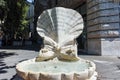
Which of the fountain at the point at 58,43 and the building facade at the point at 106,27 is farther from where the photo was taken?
the building facade at the point at 106,27

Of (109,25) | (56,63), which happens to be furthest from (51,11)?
(109,25)

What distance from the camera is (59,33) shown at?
266 inches

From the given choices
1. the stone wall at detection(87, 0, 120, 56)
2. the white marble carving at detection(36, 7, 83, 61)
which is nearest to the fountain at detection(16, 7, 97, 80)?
the white marble carving at detection(36, 7, 83, 61)

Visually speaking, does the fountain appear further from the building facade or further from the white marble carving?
the building facade

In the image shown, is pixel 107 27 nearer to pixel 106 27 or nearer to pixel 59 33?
pixel 106 27

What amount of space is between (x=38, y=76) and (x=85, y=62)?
5.92ft

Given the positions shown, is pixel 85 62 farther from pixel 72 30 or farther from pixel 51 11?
pixel 51 11

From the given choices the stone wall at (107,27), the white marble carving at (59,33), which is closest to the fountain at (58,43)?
the white marble carving at (59,33)

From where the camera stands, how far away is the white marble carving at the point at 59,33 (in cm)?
637

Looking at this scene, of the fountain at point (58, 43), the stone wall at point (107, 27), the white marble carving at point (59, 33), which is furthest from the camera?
the stone wall at point (107, 27)

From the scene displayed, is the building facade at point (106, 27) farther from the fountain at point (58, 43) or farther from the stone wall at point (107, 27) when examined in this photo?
the fountain at point (58, 43)

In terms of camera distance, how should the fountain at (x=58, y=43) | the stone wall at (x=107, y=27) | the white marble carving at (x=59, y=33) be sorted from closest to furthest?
the fountain at (x=58, y=43) → the white marble carving at (x=59, y=33) → the stone wall at (x=107, y=27)

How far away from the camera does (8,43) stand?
97.3 feet

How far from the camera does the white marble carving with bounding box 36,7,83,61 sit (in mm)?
6367
